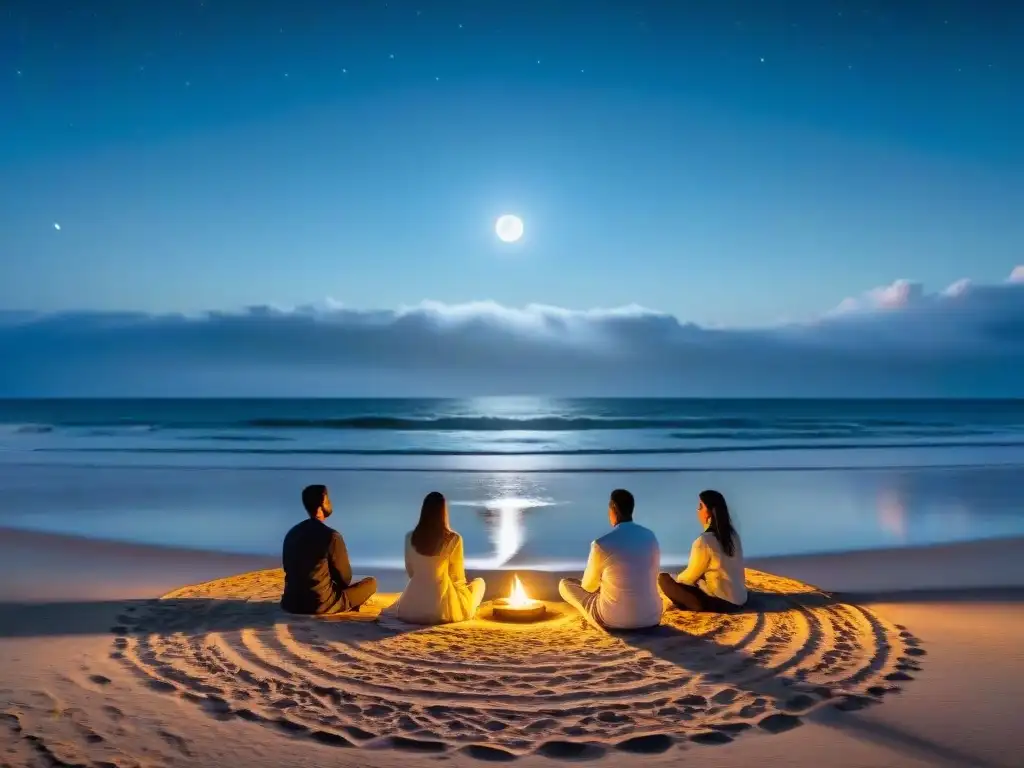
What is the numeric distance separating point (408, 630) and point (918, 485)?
46.8 ft

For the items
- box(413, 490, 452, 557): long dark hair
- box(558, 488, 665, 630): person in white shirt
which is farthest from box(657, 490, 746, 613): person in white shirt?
box(413, 490, 452, 557): long dark hair

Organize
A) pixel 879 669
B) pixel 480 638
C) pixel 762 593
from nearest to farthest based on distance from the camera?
pixel 879 669
pixel 480 638
pixel 762 593

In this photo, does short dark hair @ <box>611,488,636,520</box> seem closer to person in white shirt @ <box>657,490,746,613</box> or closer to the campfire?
person in white shirt @ <box>657,490,746,613</box>

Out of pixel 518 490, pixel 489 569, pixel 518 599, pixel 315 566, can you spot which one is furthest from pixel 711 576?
pixel 518 490

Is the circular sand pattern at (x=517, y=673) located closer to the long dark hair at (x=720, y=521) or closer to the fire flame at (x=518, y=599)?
the fire flame at (x=518, y=599)

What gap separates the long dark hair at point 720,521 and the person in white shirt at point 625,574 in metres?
0.71

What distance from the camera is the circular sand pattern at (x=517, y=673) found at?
4227 mm

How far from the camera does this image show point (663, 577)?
6.62 metres

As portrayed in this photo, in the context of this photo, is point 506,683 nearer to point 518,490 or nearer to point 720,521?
point 720,521

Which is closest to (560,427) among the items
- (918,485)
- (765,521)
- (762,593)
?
(918,485)

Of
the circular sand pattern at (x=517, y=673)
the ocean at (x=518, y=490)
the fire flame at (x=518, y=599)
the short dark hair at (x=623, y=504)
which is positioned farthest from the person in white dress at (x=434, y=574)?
the ocean at (x=518, y=490)

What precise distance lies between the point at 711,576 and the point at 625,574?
112 cm

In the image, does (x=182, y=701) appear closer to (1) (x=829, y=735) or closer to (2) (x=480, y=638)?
(2) (x=480, y=638)

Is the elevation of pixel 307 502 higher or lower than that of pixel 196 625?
higher
